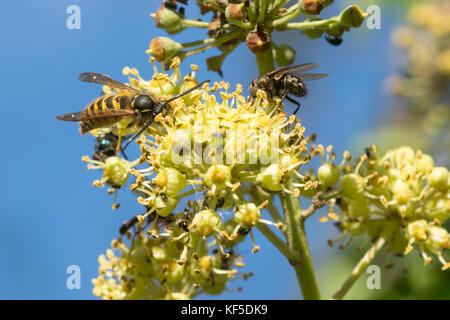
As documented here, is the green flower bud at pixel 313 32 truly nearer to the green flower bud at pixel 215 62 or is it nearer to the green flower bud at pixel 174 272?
the green flower bud at pixel 215 62

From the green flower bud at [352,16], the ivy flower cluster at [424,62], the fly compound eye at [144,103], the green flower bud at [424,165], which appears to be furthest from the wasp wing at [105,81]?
the ivy flower cluster at [424,62]

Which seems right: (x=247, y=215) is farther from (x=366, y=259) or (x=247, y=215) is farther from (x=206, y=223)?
(x=366, y=259)

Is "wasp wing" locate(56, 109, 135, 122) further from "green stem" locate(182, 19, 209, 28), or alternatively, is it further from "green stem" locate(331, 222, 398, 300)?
"green stem" locate(331, 222, 398, 300)

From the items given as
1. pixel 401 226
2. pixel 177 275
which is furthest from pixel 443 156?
pixel 177 275

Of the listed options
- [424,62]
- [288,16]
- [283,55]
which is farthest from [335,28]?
[424,62]

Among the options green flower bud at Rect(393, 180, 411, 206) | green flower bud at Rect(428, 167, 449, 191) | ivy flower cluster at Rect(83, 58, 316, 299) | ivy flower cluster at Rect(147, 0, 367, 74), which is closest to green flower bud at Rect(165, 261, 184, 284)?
ivy flower cluster at Rect(83, 58, 316, 299)

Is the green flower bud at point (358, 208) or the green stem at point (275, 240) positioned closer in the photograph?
the green stem at point (275, 240)
